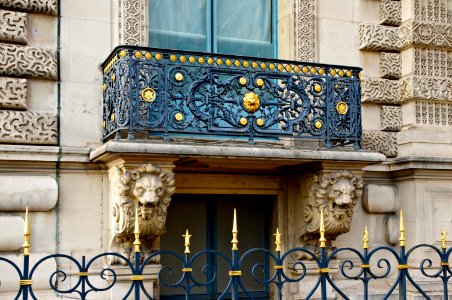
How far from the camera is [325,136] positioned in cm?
816

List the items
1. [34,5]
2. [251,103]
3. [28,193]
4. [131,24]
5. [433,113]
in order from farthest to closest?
[433,113] < [131,24] < [251,103] < [34,5] < [28,193]

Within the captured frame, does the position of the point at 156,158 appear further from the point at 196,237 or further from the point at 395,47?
the point at 395,47

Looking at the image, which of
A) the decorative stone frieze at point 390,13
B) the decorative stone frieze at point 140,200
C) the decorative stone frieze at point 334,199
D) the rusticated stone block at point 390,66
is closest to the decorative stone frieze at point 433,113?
the rusticated stone block at point 390,66

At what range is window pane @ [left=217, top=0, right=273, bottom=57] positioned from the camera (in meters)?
8.98

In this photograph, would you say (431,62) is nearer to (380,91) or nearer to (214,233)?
(380,91)

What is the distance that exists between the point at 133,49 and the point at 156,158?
1.24 m

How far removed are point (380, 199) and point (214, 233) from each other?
2.36 m

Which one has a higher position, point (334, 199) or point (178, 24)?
point (178, 24)

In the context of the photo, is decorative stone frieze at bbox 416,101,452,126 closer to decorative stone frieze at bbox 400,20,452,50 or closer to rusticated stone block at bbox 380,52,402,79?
rusticated stone block at bbox 380,52,402,79


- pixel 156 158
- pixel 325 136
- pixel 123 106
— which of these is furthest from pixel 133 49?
pixel 325 136

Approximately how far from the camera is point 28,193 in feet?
24.3

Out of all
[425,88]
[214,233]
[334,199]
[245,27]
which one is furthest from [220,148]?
[425,88]

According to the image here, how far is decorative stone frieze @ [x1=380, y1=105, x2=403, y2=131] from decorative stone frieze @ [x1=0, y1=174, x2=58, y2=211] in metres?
4.60

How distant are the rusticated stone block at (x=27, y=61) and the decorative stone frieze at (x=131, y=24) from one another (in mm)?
917
